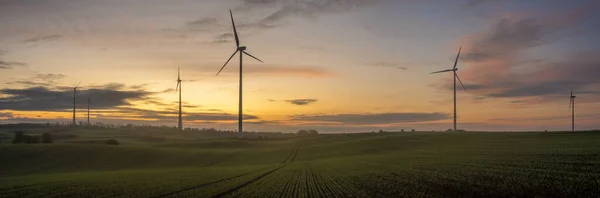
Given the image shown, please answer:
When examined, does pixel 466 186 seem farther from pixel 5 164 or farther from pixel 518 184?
pixel 5 164

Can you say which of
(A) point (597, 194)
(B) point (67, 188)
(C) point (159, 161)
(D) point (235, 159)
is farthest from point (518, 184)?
(C) point (159, 161)

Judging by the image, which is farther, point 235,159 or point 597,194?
point 235,159

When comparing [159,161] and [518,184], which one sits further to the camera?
[159,161]

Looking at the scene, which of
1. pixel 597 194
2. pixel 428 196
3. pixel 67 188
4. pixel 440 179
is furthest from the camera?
pixel 67 188

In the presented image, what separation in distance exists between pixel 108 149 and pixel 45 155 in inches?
385

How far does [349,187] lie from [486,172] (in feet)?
24.7

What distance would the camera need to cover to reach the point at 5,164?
67750 mm

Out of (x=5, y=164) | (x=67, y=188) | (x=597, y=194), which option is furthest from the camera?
(x=5, y=164)

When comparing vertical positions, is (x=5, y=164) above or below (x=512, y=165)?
below

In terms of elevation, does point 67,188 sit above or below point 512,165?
below

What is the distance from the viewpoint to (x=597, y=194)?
15422mm

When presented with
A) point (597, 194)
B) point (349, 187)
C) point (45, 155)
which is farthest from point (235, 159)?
point (597, 194)

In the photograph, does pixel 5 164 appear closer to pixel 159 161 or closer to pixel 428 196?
A: pixel 159 161

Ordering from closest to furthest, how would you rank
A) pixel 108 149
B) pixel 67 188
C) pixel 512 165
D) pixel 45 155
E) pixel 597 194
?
pixel 597 194
pixel 512 165
pixel 67 188
pixel 45 155
pixel 108 149
